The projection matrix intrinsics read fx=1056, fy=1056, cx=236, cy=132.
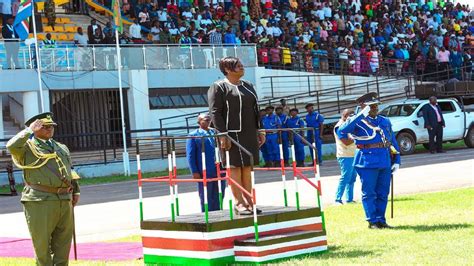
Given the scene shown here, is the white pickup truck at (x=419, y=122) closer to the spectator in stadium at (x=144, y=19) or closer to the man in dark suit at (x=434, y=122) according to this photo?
the man in dark suit at (x=434, y=122)

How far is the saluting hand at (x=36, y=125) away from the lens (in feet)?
36.1

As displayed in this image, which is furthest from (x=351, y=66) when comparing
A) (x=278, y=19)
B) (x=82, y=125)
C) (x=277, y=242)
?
(x=277, y=242)

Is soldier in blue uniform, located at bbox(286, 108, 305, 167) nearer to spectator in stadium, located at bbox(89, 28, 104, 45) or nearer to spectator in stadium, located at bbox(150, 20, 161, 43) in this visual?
spectator in stadium, located at bbox(89, 28, 104, 45)

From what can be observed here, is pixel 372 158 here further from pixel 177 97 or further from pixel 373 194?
pixel 177 97

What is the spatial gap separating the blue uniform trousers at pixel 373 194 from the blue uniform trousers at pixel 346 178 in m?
3.65

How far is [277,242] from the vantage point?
11.2 meters

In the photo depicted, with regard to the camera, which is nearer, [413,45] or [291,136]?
[291,136]

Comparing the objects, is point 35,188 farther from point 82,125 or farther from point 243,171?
point 82,125

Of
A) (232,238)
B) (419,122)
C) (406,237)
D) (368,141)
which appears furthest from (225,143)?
(419,122)

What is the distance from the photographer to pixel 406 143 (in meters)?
33.2

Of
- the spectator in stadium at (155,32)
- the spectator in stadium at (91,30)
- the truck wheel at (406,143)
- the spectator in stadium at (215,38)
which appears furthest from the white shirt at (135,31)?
the truck wheel at (406,143)

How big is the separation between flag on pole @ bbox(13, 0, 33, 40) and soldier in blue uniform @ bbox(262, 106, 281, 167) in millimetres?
7103

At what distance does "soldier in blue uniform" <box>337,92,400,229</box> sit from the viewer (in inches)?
547

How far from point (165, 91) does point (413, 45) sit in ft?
48.5
